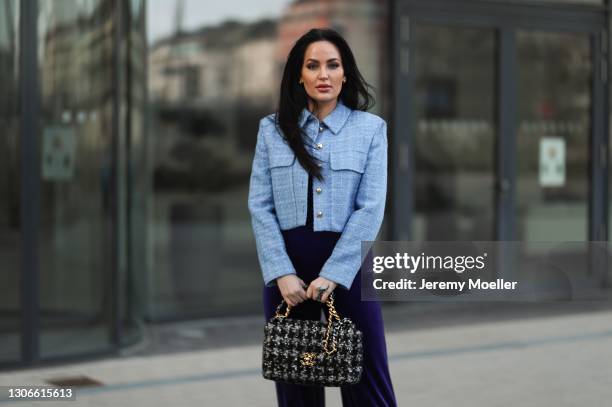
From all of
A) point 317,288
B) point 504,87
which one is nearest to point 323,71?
point 317,288

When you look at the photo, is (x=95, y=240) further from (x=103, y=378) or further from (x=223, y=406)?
(x=223, y=406)

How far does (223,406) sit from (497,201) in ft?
14.6

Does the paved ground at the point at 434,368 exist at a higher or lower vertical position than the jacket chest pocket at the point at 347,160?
lower

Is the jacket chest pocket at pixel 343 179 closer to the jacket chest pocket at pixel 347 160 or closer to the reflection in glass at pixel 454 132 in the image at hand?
the jacket chest pocket at pixel 347 160

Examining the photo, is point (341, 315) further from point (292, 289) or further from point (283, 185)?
point (283, 185)

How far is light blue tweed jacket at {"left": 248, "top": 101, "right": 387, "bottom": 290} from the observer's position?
349 centimetres

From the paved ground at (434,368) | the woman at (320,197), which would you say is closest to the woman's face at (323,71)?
the woman at (320,197)

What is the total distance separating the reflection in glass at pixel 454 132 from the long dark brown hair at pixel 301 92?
198 inches

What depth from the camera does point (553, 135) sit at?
9.43m

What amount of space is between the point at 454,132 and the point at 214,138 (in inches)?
84.1

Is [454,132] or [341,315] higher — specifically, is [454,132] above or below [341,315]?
above

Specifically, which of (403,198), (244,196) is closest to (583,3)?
(403,198)

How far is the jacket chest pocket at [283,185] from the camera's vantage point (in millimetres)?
3551

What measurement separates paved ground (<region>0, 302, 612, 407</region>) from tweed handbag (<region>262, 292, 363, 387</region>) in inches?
77.4
